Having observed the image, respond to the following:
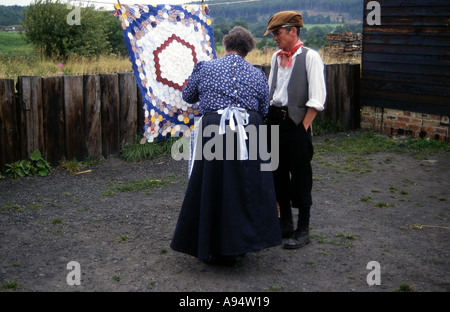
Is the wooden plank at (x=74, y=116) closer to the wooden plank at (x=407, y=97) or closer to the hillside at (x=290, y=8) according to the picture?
the wooden plank at (x=407, y=97)

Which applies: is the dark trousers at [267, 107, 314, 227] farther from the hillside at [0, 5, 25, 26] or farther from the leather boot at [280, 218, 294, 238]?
the hillside at [0, 5, 25, 26]

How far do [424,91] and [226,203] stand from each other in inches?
249

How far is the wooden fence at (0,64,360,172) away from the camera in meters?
6.89

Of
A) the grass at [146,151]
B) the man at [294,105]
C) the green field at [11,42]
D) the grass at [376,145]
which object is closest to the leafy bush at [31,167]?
the grass at [146,151]

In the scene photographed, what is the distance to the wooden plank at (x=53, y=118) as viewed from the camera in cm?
713

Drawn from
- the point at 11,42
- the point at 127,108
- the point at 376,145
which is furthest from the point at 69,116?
the point at 11,42

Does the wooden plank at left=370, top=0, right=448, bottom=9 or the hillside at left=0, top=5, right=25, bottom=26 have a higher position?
the hillside at left=0, top=5, right=25, bottom=26

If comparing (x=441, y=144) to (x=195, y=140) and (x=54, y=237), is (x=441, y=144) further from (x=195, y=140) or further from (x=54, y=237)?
(x=54, y=237)

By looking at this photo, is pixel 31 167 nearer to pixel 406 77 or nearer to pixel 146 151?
pixel 146 151

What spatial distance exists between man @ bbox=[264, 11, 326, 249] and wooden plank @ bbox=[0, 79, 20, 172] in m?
3.76

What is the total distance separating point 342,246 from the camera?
485cm

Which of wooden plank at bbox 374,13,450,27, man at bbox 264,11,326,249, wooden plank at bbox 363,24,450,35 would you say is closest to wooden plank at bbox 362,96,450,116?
wooden plank at bbox 363,24,450,35

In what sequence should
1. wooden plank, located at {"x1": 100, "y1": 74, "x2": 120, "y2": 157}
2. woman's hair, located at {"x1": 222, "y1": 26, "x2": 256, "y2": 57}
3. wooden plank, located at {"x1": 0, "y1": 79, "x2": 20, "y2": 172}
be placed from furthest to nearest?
wooden plank, located at {"x1": 100, "y1": 74, "x2": 120, "y2": 157}
wooden plank, located at {"x1": 0, "y1": 79, "x2": 20, "y2": 172}
woman's hair, located at {"x1": 222, "y1": 26, "x2": 256, "y2": 57}

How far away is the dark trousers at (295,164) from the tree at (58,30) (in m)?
8.24
